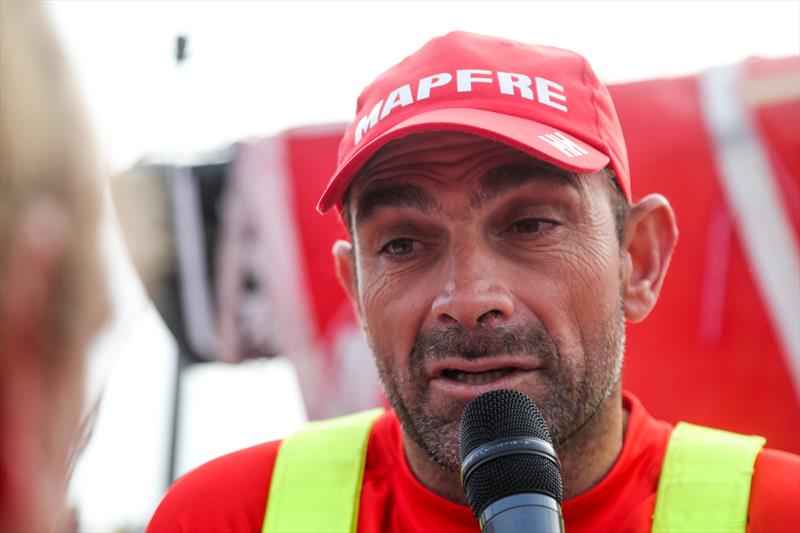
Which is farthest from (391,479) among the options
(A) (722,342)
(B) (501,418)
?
(A) (722,342)

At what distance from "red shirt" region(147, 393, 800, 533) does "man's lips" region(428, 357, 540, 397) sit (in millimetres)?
314

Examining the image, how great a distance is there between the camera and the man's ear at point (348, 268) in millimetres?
2449

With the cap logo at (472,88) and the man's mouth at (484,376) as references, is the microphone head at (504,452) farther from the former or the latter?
the cap logo at (472,88)

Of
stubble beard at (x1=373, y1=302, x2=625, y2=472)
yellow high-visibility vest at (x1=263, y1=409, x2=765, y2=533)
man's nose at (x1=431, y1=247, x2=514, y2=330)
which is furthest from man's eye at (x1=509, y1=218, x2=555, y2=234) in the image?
yellow high-visibility vest at (x1=263, y1=409, x2=765, y2=533)

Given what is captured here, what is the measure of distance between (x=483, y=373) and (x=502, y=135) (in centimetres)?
49

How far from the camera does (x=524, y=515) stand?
1.13 metres

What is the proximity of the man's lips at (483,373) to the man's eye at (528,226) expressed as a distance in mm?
307

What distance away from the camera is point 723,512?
189cm

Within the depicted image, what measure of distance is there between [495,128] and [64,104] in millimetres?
844

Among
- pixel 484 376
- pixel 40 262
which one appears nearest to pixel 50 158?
pixel 40 262

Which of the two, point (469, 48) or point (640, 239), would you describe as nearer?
point (469, 48)

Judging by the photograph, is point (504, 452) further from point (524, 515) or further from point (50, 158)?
point (50, 158)

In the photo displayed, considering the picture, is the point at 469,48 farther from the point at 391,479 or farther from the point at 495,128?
the point at 391,479

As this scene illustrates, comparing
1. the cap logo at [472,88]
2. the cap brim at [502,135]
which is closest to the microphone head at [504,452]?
the cap brim at [502,135]
